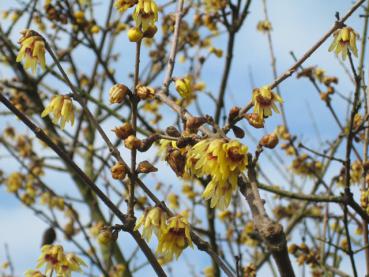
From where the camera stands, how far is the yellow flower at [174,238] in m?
1.72

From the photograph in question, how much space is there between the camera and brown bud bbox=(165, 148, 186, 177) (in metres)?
1.73

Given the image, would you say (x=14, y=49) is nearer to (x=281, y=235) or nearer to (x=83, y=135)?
(x=83, y=135)

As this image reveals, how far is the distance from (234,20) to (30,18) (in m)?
2.10

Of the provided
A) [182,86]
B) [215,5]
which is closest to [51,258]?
[182,86]

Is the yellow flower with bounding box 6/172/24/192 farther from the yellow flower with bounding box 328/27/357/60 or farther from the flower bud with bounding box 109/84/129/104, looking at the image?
the yellow flower with bounding box 328/27/357/60

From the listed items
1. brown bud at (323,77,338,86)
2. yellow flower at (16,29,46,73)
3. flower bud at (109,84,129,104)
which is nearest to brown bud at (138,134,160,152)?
flower bud at (109,84,129,104)

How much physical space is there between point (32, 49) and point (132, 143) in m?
0.65

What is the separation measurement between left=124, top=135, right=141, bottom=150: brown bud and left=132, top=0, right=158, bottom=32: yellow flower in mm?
493

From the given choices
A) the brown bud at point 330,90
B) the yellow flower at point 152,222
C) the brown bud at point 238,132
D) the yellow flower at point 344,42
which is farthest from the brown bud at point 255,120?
the brown bud at point 330,90

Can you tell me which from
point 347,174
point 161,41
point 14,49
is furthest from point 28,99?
point 347,174

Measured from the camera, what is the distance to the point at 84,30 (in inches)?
225

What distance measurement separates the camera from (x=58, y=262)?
2.19 meters

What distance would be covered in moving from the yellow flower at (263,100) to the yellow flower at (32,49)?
0.84 meters

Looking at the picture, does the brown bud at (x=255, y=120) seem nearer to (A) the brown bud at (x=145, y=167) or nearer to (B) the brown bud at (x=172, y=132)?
(B) the brown bud at (x=172, y=132)
